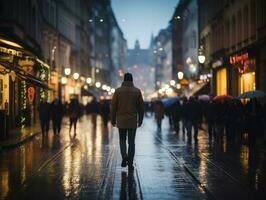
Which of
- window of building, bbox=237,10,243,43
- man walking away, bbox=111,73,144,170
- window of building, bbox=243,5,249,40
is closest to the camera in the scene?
man walking away, bbox=111,73,144,170

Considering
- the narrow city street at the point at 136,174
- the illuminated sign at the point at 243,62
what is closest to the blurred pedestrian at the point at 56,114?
the narrow city street at the point at 136,174

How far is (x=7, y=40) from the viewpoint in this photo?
30375 mm

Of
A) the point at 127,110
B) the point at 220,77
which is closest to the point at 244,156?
the point at 127,110

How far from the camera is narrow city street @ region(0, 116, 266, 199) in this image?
12.6 meters

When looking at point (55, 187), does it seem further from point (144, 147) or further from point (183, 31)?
point (183, 31)

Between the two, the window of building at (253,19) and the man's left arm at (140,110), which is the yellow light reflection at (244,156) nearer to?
the man's left arm at (140,110)

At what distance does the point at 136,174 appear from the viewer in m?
15.5

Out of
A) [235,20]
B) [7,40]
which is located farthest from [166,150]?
[235,20]

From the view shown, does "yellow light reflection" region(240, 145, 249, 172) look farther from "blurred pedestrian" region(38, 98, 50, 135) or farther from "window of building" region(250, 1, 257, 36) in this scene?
"window of building" region(250, 1, 257, 36)

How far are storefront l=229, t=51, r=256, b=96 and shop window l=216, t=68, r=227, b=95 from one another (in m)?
3.49

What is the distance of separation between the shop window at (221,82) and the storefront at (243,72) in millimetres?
3490

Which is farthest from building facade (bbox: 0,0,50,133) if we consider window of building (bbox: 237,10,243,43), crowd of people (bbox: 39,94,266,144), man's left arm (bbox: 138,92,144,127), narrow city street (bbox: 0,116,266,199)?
man's left arm (bbox: 138,92,144,127)

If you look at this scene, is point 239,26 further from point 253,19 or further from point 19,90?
point 19,90

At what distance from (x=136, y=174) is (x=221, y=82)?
4422 centimetres
